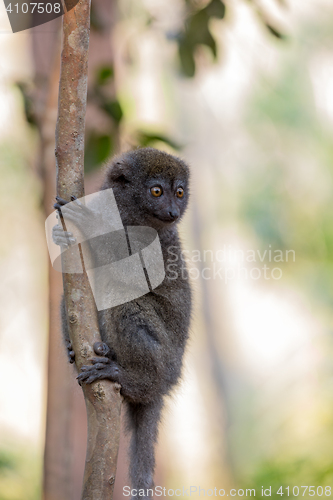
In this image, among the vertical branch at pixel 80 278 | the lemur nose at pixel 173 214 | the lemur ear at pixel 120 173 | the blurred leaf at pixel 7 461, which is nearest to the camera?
the vertical branch at pixel 80 278

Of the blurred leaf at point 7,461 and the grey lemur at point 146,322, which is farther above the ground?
the grey lemur at point 146,322

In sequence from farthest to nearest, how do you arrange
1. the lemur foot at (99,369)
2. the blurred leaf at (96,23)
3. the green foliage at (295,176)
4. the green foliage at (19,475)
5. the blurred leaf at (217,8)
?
the green foliage at (295,176) → the blurred leaf at (96,23) → the blurred leaf at (217,8) → the green foliage at (19,475) → the lemur foot at (99,369)

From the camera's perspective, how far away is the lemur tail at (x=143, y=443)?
3356 mm

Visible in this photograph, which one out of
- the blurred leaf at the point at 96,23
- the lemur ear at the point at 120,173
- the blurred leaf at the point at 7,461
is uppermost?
the blurred leaf at the point at 96,23

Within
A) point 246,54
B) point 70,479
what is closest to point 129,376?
point 70,479

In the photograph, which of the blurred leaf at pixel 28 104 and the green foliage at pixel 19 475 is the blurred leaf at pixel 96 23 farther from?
the green foliage at pixel 19 475

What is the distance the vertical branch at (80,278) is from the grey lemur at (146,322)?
93 millimetres

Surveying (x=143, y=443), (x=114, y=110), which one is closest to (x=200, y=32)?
(x=114, y=110)

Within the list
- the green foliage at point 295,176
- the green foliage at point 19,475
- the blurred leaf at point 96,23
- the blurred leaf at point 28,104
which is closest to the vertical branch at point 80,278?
the blurred leaf at point 28,104

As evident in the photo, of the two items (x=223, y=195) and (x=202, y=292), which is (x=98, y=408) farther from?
(x=223, y=195)

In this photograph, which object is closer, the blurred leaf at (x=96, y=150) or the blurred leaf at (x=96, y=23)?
the blurred leaf at (x=96, y=150)

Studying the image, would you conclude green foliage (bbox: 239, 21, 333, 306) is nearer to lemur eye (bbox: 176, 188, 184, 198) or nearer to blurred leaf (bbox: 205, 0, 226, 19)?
blurred leaf (bbox: 205, 0, 226, 19)

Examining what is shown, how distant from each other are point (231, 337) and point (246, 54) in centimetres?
459

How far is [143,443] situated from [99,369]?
0.89m
